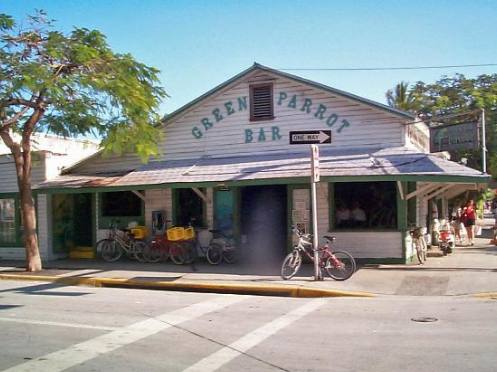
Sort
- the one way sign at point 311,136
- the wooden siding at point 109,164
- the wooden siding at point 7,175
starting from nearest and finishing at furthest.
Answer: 1. the one way sign at point 311,136
2. the wooden siding at point 109,164
3. the wooden siding at point 7,175

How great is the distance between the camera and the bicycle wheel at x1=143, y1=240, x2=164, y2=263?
53.1ft

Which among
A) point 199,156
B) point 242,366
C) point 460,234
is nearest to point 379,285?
point 242,366

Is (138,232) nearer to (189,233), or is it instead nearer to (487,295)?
(189,233)

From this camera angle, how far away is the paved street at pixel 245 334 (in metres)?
6.22

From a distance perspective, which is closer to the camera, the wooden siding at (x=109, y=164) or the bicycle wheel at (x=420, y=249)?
the bicycle wheel at (x=420, y=249)

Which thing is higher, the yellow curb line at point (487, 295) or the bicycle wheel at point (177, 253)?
the bicycle wheel at point (177, 253)

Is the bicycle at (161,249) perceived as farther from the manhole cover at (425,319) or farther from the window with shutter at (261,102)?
the manhole cover at (425,319)

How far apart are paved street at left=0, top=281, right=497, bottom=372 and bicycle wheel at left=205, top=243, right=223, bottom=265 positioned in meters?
4.20

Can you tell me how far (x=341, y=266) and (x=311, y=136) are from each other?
2.91 meters

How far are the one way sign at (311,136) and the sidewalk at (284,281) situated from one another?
9.94ft

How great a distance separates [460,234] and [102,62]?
45.8 ft

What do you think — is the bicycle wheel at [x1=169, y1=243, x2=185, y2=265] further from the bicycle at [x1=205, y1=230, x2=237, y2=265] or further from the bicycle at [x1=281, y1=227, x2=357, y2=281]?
the bicycle at [x1=281, y1=227, x2=357, y2=281]

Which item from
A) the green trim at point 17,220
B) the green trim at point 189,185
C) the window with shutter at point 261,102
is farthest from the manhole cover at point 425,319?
the green trim at point 17,220

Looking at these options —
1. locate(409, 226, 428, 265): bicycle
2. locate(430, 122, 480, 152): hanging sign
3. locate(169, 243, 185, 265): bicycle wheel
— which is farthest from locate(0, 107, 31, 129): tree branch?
locate(430, 122, 480, 152): hanging sign
